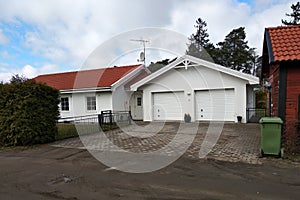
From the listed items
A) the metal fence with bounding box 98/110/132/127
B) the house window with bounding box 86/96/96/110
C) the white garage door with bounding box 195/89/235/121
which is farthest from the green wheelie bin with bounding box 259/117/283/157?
the house window with bounding box 86/96/96/110

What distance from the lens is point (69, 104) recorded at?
704 inches

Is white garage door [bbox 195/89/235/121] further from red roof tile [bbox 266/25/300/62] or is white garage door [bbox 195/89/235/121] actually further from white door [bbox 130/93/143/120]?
red roof tile [bbox 266/25/300/62]

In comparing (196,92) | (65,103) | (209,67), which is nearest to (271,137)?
(209,67)

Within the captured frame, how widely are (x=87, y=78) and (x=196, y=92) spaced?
9.34 meters

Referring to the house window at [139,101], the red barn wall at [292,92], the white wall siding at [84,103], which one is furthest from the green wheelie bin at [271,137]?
the house window at [139,101]

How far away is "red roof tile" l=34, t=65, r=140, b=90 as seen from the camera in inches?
677

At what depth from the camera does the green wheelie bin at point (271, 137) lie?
622cm

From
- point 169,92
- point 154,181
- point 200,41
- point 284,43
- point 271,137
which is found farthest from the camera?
point 200,41

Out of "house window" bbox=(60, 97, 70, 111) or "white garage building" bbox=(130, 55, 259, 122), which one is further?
"house window" bbox=(60, 97, 70, 111)

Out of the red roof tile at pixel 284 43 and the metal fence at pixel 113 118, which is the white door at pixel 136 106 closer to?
the metal fence at pixel 113 118

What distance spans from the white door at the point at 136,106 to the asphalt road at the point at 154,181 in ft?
37.5

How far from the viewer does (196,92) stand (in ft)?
49.8

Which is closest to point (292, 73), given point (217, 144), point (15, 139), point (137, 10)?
point (217, 144)

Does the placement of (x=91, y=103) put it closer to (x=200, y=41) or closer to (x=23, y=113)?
(x=23, y=113)
